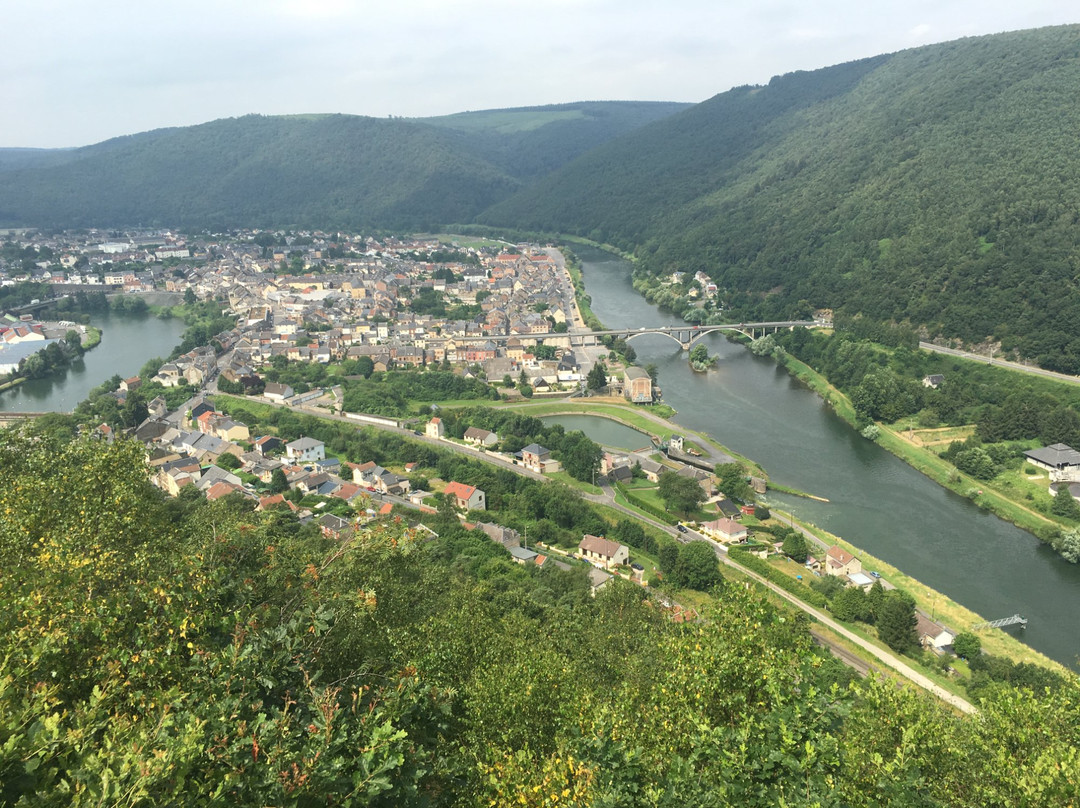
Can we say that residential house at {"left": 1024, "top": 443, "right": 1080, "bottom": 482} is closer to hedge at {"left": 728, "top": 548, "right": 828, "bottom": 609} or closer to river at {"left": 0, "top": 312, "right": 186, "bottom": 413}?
hedge at {"left": 728, "top": 548, "right": 828, "bottom": 609}

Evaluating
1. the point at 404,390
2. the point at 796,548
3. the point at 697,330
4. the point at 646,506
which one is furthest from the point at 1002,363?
the point at 404,390

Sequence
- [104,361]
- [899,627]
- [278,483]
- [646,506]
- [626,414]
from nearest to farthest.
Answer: [899,627] → [278,483] → [646,506] → [626,414] → [104,361]

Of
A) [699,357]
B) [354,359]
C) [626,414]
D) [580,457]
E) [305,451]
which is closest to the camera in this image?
[580,457]

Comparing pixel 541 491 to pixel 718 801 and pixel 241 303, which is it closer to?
pixel 718 801

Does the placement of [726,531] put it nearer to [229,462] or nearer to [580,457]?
[580,457]

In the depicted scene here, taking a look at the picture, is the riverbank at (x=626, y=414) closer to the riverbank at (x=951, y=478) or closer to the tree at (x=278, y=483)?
the riverbank at (x=951, y=478)

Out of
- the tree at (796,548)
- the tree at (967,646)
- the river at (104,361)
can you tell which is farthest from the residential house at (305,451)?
the tree at (967,646)

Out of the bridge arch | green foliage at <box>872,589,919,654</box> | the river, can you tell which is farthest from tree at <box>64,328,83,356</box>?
green foliage at <box>872,589,919,654</box>

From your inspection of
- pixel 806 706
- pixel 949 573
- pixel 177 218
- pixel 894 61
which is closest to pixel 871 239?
pixel 949 573
